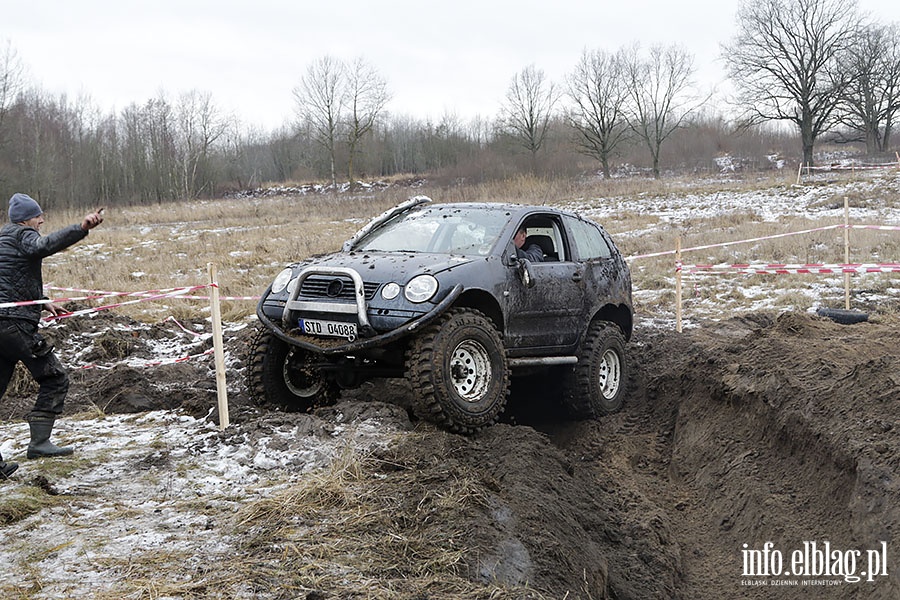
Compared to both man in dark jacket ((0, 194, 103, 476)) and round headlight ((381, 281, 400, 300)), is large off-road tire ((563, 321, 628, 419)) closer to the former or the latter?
round headlight ((381, 281, 400, 300))

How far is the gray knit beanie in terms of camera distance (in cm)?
591

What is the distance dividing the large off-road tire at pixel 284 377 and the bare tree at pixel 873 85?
55.7 meters

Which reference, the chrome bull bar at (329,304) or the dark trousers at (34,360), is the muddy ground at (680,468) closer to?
the chrome bull bar at (329,304)

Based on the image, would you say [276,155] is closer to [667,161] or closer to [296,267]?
[667,161]

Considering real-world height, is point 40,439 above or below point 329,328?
below

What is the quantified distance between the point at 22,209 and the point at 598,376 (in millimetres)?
5247

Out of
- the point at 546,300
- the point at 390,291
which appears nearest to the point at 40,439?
the point at 390,291

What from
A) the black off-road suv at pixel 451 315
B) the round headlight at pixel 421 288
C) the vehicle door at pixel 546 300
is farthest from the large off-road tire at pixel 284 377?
the vehicle door at pixel 546 300

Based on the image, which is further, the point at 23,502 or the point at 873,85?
the point at 873,85

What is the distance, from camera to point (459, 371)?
632 cm

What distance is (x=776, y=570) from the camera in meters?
5.25

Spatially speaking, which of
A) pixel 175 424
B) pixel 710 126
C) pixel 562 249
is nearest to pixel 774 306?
pixel 562 249

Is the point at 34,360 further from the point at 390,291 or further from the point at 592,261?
the point at 592,261

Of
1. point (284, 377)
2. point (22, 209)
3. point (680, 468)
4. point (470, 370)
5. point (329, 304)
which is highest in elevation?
point (22, 209)
